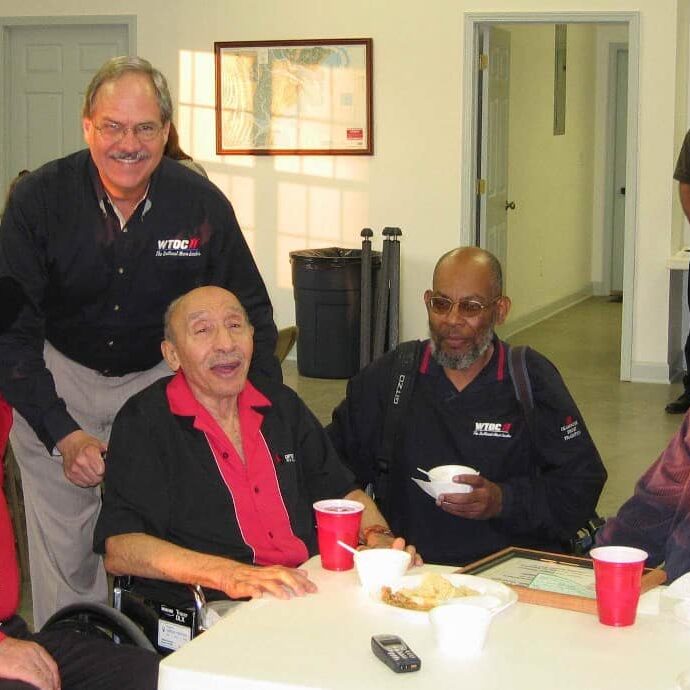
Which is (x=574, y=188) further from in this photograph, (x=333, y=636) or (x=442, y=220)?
(x=333, y=636)

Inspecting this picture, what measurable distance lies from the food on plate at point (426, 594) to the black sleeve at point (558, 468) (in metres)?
1.13

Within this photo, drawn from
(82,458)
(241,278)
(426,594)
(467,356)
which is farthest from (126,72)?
(426,594)

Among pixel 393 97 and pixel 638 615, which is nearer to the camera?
pixel 638 615

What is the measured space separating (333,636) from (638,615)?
535mm

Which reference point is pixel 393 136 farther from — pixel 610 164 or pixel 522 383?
pixel 522 383

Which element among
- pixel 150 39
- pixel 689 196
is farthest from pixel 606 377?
pixel 150 39

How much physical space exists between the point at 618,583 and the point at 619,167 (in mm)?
12372

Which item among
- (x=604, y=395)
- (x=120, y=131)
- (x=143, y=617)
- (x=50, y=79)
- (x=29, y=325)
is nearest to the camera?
(x=143, y=617)

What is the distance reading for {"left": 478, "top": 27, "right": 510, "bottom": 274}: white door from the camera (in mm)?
9172

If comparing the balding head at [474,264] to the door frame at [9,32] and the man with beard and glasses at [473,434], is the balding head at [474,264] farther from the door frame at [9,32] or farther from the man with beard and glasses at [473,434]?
the door frame at [9,32]

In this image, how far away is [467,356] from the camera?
343cm

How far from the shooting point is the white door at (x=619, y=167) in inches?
541

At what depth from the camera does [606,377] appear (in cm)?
910

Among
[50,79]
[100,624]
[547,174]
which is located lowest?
[100,624]
